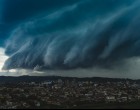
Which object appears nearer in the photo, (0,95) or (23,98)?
(23,98)
